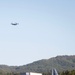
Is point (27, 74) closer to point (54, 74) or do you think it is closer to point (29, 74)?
point (29, 74)

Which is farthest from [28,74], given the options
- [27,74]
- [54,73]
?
[54,73]

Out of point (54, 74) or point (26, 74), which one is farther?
point (26, 74)

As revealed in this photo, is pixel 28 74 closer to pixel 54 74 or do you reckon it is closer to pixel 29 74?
pixel 29 74

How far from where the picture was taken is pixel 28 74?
498ft

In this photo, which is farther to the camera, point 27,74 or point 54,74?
point 27,74

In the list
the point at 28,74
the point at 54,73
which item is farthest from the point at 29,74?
the point at 54,73

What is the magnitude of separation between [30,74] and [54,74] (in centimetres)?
3509

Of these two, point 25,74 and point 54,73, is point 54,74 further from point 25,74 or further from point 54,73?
point 25,74

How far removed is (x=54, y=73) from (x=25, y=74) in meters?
33.3

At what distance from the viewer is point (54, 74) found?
120 meters

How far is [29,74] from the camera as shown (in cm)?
15238

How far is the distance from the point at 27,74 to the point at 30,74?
2738 millimetres

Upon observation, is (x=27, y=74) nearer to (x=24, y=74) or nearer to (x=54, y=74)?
(x=24, y=74)

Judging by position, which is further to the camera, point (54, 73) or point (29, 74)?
point (29, 74)
